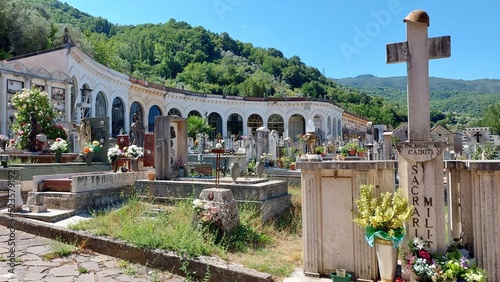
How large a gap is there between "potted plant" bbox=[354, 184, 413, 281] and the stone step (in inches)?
218

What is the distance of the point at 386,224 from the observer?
3.57 metres

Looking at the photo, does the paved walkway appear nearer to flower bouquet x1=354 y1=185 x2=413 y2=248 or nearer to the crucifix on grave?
A: flower bouquet x1=354 y1=185 x2=413 y2=248

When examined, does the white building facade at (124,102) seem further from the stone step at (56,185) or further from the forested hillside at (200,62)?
the stone step at (56,185)

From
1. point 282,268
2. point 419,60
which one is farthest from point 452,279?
point 419,60

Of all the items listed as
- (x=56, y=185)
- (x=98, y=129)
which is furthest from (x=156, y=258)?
(x=98, y=129)

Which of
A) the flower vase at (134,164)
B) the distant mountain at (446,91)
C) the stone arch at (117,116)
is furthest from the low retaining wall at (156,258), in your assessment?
the distant mountain at (446,91)

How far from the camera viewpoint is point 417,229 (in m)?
3.69

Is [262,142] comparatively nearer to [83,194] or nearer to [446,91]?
[83,194]

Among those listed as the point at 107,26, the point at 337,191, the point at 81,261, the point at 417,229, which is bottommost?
the point at 81,261

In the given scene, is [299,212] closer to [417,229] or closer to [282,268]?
[282,268]

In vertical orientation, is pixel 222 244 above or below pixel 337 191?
below

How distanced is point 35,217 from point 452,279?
622 centimetres

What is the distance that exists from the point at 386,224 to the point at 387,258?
1.11 ft

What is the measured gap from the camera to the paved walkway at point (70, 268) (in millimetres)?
4094
